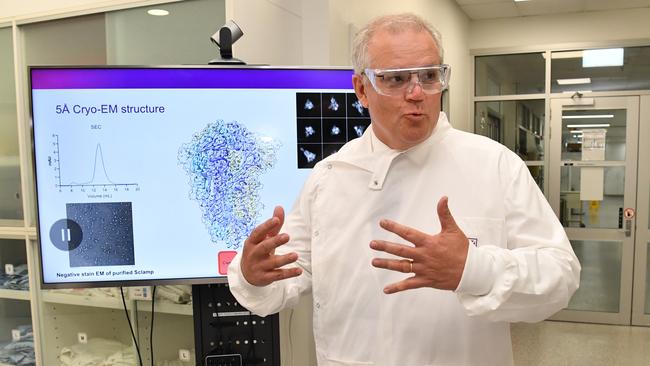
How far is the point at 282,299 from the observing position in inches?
49.9

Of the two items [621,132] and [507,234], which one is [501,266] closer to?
[507,234]

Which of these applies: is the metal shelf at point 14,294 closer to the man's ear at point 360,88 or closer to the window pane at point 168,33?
the window pane at point 168,33

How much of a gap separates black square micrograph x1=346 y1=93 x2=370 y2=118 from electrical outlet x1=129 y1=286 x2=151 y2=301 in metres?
1.10

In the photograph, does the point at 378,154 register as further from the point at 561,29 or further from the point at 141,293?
the point at 561,29

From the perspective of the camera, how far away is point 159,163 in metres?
1.62

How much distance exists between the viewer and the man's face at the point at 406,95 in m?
1.10

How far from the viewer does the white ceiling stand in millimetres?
4336

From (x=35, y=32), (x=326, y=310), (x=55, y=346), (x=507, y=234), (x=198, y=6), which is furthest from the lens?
(x=35, y=32)

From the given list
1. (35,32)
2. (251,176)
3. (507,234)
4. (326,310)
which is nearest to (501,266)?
(507,234)

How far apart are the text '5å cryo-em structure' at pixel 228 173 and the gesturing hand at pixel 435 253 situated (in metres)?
0.84

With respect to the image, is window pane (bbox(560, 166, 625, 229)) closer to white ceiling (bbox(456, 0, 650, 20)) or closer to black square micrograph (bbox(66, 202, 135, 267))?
white ceiling (bbox(456, 0, 650, 20))

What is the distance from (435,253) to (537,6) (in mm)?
4377

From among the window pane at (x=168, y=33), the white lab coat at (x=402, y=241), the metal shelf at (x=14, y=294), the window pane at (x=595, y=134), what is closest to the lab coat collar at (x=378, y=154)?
the white lab coat at (x=402, y=241)

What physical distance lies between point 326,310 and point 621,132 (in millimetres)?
4488
